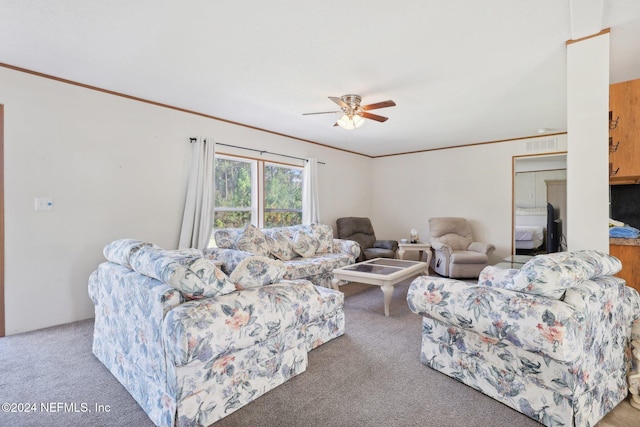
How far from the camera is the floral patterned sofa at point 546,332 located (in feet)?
4.88

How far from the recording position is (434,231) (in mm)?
5652

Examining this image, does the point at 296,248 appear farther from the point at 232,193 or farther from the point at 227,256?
the point at 227,256

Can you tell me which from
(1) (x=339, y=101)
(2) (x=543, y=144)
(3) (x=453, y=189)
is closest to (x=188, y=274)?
(1) (x=339, y=101)

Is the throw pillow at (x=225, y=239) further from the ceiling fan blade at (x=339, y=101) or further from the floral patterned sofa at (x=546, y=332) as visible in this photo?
the floral patterned sofa at (x=546, y=332)

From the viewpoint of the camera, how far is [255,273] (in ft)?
6.05

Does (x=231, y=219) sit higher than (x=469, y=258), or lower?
higher

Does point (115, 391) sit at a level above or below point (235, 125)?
below

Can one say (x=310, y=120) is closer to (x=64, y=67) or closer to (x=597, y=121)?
(x=64, y=67)

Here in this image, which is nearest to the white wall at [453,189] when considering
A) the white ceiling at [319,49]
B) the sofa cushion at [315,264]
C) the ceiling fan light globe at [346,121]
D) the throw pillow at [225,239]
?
the white ceiling at [319,49]

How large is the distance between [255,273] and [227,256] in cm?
159

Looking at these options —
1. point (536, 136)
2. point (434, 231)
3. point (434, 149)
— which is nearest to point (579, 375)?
point (434, 231)

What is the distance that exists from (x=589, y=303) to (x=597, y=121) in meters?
1.42

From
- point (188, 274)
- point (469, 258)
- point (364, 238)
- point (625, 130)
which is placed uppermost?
point (625, 130)

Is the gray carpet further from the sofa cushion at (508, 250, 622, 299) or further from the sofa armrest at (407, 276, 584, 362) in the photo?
the sofa cushion at (508, 250, 622, 299)
